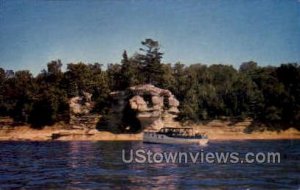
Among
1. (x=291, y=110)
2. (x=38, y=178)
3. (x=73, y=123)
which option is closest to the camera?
(x=38, y=178)

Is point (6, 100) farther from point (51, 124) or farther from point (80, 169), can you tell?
point (80, 169)

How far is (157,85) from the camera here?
1828 inches

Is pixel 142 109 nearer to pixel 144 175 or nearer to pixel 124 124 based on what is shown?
pixel 124 124

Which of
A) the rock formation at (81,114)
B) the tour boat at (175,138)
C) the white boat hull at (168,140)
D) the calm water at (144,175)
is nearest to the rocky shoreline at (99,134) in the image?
the rock formation at (81,114)

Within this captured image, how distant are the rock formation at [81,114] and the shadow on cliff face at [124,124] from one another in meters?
0.64

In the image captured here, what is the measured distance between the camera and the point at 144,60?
4706 cm

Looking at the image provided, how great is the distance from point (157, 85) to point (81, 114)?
762 cm

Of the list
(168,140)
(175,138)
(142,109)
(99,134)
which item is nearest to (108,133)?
(99,134)

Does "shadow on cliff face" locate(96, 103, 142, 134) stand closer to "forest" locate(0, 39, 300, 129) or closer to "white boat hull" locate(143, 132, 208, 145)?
"forest" locate(0, 39, 300, 129)

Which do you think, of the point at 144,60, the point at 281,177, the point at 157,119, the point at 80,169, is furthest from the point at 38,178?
the point at 144,60

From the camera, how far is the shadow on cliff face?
42750mm

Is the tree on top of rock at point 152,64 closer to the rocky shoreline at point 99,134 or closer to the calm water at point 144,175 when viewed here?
the rocky shoreline at point 99,134

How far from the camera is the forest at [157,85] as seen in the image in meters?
40.9

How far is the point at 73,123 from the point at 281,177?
30.5 meters
